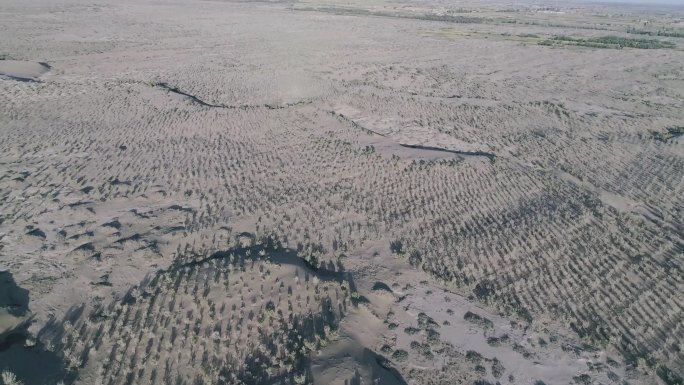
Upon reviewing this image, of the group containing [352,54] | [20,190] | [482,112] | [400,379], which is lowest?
[400,379]

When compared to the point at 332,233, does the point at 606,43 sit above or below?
above

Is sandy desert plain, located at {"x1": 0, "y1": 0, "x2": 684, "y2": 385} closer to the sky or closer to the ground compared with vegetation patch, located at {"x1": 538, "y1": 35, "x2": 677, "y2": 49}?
closer to the ground

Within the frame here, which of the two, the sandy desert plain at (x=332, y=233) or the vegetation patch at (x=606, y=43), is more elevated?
the vegetation patch at (x=606, y=43)

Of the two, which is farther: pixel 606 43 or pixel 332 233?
pixel 606 43

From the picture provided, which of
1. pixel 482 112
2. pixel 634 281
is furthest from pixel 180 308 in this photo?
pixel 482 112

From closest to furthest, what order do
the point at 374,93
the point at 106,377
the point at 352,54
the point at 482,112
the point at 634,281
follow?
the point at 106,377 → the point at 634,281 → the point at 482,112 → the point at 374,93 → the point at 352,54

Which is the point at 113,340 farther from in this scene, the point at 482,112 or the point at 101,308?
the point at 482,112

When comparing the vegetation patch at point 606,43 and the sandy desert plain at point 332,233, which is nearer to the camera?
the sandy desert plain at point 332,233

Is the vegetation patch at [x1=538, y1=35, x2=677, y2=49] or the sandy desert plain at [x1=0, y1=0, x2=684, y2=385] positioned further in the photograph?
the vegetation patch at [x1=538, y1=35, x2=677, y2=49]
